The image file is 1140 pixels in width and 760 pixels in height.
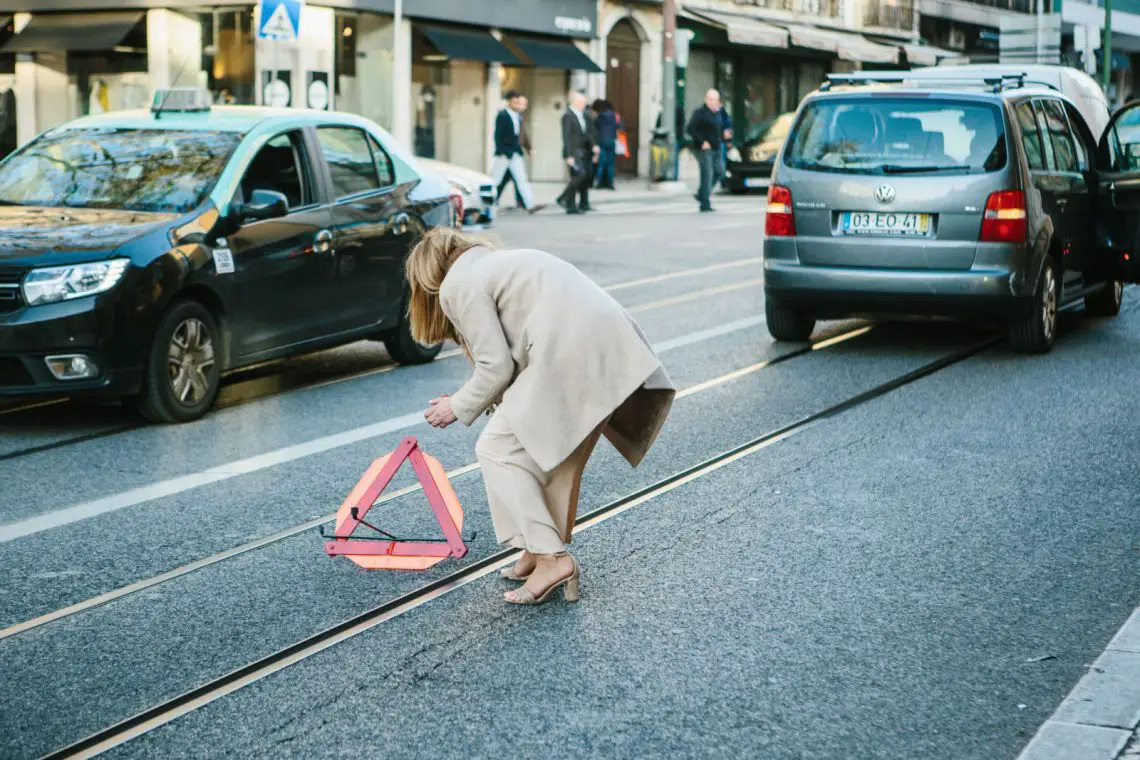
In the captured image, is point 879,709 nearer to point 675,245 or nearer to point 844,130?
point 844,130

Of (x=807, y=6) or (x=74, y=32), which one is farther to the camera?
(x=807, y=6)

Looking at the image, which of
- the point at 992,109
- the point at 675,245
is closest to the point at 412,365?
the point at 992,109

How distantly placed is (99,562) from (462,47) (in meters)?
28.6

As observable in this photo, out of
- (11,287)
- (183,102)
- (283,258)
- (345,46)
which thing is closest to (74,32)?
(345,46)

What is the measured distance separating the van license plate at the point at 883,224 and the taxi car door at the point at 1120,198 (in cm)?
190

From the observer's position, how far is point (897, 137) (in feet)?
35.8

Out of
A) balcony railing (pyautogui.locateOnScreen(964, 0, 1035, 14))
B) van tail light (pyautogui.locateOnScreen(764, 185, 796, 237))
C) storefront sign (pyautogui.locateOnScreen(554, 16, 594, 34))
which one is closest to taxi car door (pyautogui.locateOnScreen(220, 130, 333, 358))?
van tail light (pyautogui.locateOnScreen(764, 185, 796, 237))

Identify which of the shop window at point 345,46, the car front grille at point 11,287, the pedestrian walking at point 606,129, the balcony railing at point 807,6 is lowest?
the car front grille at point 11,287

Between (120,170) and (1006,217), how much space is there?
5.35 meters

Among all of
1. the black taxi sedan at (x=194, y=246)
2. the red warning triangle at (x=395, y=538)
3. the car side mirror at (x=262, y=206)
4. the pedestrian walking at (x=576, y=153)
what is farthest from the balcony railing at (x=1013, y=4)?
the red warning triangle at (x=395, y=538)

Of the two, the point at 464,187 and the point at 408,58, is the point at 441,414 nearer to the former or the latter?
the point at 464,187

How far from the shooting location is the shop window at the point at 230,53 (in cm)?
3102

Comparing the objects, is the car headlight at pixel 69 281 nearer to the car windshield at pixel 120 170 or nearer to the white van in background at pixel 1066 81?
the car windshield at pixel 120 170

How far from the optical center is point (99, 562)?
588cm
